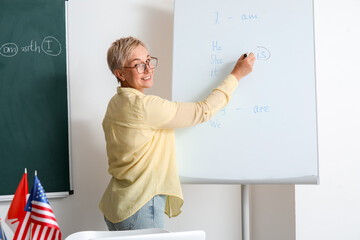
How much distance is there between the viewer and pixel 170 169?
6.95 feet

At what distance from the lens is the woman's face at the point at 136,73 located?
212 cm

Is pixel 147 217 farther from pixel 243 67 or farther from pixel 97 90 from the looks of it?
pixel 97 90

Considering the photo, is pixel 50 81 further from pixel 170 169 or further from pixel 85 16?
pixel 170 169

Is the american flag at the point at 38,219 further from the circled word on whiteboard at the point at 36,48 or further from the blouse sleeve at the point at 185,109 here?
the circled word on whiteboard at the point at 36,48

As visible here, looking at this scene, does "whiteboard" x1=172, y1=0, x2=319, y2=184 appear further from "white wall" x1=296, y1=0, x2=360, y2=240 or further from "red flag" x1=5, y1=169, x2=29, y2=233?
"red flag" x1=5, y1=169, x2=29, y2=233

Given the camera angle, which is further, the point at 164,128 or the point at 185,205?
the point at 185,205

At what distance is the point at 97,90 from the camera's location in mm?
2672

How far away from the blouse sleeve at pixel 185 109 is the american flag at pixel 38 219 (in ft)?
1.92

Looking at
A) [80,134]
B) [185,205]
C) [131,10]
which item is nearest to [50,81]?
[80,134]

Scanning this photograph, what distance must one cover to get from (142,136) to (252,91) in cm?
61

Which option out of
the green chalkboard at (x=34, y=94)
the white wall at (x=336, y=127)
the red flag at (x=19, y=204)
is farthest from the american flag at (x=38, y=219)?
the white wall at (x=336, y=127)

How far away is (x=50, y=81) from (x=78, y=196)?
723 mm

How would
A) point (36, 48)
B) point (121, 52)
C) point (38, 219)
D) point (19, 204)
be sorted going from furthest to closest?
point (36, 48) < point (121, 52) < point (19, 204) < point (38, 219)

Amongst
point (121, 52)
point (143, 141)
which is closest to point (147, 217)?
point (143, 141)
